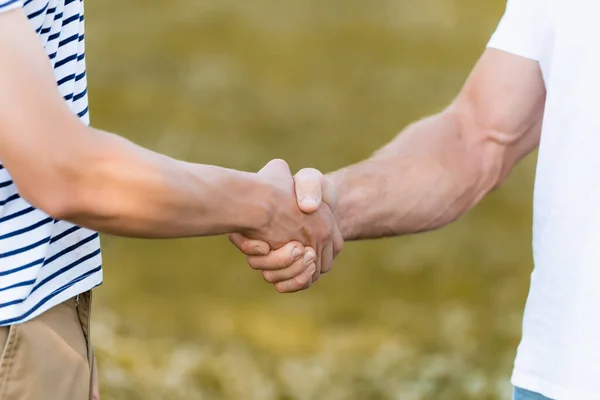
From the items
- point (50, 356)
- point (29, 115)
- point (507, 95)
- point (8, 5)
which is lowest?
point (50, 356)

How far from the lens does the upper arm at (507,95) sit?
2.30 m

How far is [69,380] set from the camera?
182 centimetres

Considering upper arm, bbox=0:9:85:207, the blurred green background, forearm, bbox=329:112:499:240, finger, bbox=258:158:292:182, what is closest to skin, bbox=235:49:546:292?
forearm, bbox=329:112:499:240

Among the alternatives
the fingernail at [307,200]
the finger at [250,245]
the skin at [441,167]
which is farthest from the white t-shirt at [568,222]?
the finger at [250,245]

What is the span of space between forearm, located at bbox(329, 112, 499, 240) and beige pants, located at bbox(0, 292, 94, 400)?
867 mm

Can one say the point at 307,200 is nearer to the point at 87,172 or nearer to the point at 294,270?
the point at 294,270

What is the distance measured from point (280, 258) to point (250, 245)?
0.31 ft

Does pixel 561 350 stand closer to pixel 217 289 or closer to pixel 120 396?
pixel 120 396

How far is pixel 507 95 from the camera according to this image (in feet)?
8.11

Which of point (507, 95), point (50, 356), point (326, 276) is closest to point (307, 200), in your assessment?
point (507, 95)

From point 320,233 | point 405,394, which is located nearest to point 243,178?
point 320,233

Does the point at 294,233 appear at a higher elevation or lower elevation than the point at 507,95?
lower

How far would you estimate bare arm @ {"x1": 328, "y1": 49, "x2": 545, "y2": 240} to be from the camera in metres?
2.55

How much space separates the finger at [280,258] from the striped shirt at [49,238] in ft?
1.81
